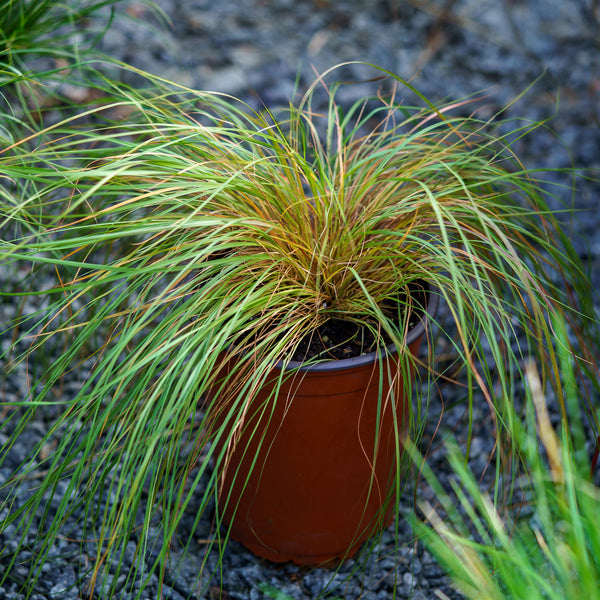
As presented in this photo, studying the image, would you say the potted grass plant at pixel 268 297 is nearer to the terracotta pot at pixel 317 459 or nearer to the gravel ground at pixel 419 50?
the terracotta pot at pixel 317 459

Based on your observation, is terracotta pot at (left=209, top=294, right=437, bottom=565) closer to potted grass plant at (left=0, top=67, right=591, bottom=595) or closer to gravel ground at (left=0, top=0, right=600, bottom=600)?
potted grass plant at (left=0, top=67, right=591, bottom=595)

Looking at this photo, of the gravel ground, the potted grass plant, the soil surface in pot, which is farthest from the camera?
the gravel ground

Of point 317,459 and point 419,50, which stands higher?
point 419,50

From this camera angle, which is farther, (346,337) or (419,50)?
(419,50)

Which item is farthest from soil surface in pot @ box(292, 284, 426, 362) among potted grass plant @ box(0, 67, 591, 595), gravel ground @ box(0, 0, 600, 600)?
gravel ground @ box(0, 0, 600, 600)

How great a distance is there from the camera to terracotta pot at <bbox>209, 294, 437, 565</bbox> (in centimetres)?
105

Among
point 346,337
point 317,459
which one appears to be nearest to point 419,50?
point 346,337

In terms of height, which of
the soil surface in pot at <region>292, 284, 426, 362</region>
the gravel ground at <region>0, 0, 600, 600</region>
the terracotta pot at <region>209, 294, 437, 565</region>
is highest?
the gravel ground at <region>0, 0, 600, 600</region>

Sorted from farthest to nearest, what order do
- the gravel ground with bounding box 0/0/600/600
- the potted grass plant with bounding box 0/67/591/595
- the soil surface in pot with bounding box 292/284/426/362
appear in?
the gravel ground with bounding box 0/0/600/600 → the soil surface in pot with bounding box 292/284/426/362 → the potted grass plant with bounding box 0/67/591/595

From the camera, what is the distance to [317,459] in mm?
1129

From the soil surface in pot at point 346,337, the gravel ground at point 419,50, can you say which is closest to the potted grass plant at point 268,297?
the soil surface in pot at point 346,337

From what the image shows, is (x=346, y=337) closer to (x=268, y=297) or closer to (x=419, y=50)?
(x=268, y=297)

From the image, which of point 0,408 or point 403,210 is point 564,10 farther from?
point 0,408

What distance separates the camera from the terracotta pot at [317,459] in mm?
1053
